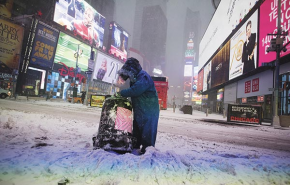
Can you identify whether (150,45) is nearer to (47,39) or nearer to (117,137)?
(47,39)

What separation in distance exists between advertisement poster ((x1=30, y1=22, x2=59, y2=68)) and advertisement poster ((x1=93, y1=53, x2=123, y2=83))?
14.3 metres

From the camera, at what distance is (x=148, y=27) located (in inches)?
6767

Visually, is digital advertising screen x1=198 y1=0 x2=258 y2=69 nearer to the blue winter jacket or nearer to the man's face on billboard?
the blue winter jacket

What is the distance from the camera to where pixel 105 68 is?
4819cm

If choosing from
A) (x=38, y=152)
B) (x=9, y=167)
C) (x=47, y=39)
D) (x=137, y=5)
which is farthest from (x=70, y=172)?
(x=137, y=5)

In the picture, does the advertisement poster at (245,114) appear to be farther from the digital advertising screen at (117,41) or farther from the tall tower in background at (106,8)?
the tall tower in background at (106,8)

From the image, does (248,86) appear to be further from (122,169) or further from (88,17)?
(88,17)

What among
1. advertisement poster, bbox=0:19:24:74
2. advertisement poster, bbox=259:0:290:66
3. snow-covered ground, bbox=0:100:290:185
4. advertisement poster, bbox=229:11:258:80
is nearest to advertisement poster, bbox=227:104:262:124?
advertisement poster, bbox=259:0:290:66

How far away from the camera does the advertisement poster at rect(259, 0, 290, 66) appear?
11.6 m

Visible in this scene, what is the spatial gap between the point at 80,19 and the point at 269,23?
4207cm

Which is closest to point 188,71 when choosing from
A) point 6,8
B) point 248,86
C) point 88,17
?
point 88,17

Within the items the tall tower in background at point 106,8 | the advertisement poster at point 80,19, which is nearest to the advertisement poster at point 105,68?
the advertisement poster at point 80,19

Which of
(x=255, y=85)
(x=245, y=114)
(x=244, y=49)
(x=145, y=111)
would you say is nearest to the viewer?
(x=145, y=111)

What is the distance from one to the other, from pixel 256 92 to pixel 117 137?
1972cm
